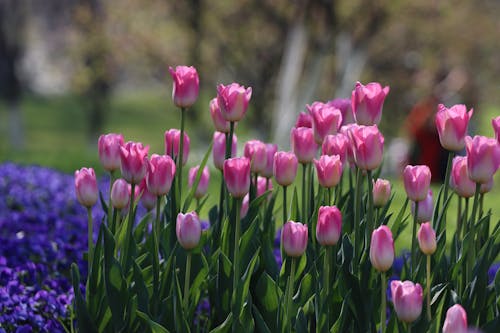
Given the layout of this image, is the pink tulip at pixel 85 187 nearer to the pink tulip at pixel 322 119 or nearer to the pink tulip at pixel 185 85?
the pink tulip at pixel 185 85

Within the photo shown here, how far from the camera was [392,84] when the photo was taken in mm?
21125

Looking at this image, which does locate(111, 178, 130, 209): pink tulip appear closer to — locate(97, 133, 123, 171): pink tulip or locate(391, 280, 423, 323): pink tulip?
locate(97, 133, 123, 171): pink tulip

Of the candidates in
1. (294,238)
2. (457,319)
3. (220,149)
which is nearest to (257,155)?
(220,149)

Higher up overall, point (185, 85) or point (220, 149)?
point (185, 85)

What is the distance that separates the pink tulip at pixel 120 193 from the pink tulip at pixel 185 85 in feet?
1.12

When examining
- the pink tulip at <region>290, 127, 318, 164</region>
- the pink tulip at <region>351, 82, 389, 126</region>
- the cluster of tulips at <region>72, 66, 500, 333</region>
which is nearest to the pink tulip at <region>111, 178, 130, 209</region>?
the cluster of tulips at <region>72, 66, 500, 333</region>

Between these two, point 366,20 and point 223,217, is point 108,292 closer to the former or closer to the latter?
point 223,217

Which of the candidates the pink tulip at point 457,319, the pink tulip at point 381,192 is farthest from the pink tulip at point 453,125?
the pink tulip at point 457,319

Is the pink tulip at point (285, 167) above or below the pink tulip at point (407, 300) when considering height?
above

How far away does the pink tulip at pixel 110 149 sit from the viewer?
270 cm

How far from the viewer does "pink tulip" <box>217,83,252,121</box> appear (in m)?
2.66

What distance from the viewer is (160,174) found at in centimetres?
260

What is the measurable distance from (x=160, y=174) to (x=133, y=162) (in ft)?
0.32

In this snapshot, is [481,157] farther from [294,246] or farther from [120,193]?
[120,193]
